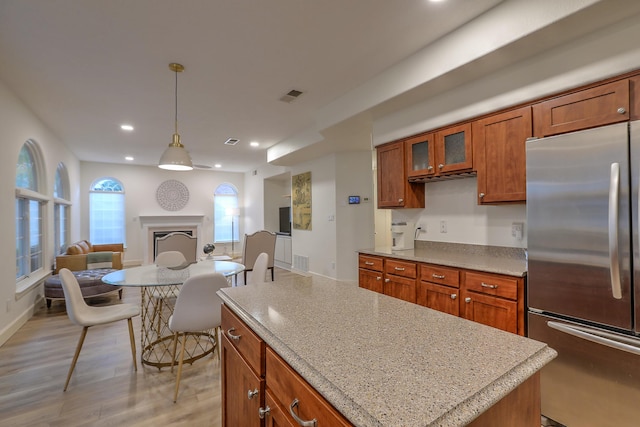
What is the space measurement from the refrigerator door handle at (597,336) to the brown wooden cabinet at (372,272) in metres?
1.52

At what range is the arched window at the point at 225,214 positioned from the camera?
9.26m

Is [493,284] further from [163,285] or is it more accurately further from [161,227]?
[161,227]

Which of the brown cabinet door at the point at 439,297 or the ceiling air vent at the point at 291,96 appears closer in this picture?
the brown cabinet door at the point at 439,297

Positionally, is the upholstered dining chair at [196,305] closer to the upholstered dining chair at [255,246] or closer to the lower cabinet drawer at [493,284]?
the lower cabinet drawer at [493,284]

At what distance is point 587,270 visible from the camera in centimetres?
165

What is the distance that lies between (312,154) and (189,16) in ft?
11.9

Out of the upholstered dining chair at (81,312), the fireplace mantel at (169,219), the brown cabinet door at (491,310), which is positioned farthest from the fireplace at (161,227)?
the brown cabinet door at (491,310)

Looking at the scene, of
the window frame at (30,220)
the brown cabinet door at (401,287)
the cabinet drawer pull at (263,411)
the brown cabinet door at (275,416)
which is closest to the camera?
the brown cabinet door at (275,416)

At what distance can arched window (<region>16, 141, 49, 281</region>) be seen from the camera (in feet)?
12.8

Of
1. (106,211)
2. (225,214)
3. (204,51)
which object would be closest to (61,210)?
(106,211)

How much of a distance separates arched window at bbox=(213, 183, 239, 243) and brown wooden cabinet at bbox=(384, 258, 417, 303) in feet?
22.6

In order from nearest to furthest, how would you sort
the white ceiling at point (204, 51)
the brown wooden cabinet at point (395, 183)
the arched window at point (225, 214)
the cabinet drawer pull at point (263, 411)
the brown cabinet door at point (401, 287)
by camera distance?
the cabinet drawer pull at point (263, 411), the white ceiling at point (204, 51), the brown cabinet door at point (401, 287), the brown wooden cabinet at point (395, 183), the arched window at point (225, 214)

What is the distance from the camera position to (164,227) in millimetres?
8391

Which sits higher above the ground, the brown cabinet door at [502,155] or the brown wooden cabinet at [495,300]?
the brown cabinet door at [502,155]
